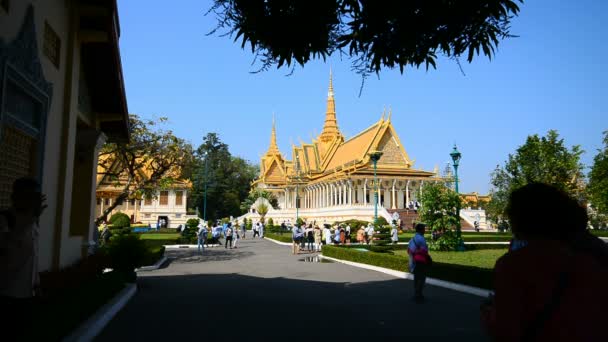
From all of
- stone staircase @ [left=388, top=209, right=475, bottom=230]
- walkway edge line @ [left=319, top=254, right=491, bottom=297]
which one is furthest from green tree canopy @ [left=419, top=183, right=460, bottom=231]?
stone staircase @ [left=388, top=209, right=475, bottom=230]

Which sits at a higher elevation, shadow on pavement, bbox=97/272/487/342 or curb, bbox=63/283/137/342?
curb, bbox=63/283/137/342

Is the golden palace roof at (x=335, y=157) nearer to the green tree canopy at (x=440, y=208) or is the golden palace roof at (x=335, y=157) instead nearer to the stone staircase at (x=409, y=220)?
the stone staircase at (x=409, y=220)

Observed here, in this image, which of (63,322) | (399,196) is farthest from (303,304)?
(399,196)

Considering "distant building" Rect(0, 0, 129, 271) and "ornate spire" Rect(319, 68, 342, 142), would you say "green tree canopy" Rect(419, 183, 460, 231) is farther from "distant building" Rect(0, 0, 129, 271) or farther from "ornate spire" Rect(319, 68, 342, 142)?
"ornate spire" Rect(319, 68, 342, 142)

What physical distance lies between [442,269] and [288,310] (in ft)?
18.5

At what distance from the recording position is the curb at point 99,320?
5156 millimetres

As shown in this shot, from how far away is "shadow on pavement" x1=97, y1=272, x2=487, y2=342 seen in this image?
19.9ft

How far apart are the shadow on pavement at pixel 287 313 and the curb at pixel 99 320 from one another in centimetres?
11

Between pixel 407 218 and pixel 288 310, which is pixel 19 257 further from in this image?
pixel 407 218

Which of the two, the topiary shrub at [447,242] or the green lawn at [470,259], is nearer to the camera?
the green lawn at [470,259]

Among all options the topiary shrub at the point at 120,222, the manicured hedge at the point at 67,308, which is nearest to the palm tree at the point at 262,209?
the topiary shrub at the point at 120,222

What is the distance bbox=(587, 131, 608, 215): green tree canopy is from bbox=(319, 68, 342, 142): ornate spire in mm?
36895

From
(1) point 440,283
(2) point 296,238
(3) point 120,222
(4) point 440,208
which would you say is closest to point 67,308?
(1) point 440,283

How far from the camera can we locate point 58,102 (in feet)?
22.3
